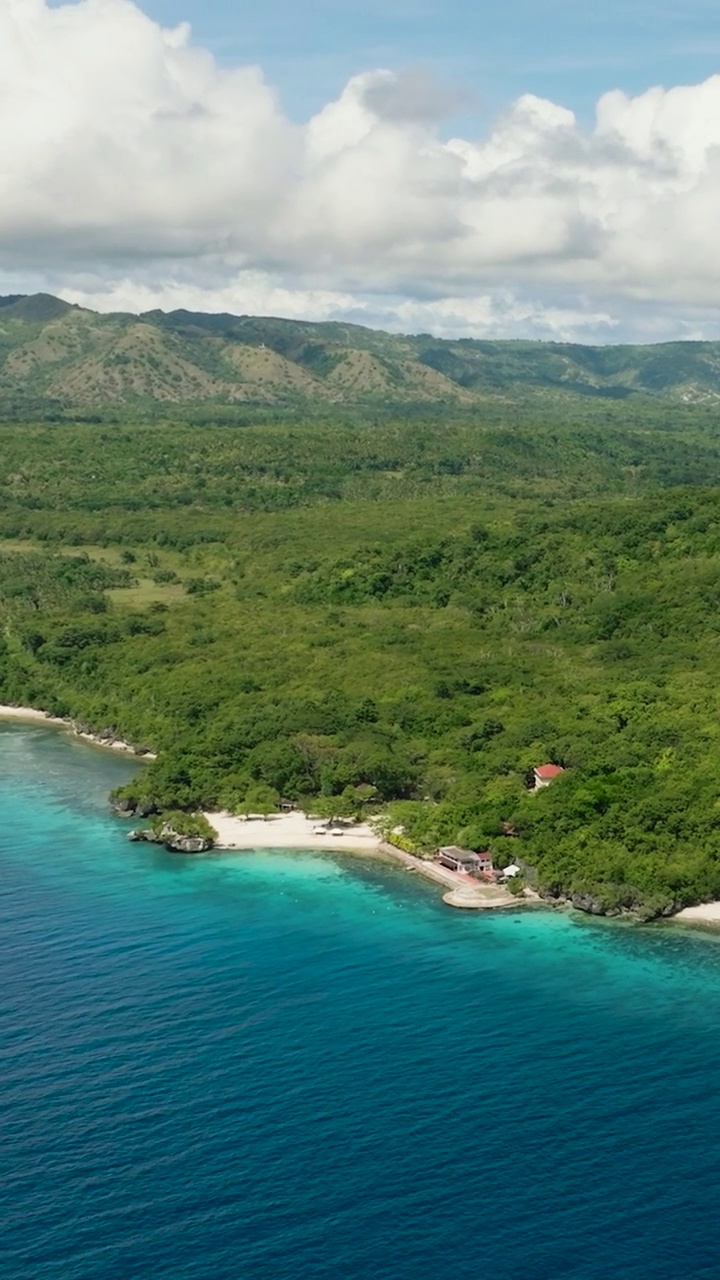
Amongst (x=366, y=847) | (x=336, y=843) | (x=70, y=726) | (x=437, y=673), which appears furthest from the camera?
(x=70, y=726)

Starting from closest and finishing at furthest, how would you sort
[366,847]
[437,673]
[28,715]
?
1. [366,847]
2. [437,673]
3. [28,715]

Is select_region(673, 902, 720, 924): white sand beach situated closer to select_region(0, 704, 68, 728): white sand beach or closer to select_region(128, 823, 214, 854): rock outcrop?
select_region(128, 823, 214, 854): rock outcrop

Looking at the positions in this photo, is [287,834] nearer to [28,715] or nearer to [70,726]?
[70,726]

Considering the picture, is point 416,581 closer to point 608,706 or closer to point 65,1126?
point 608,706

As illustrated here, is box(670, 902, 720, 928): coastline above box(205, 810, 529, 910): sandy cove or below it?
above

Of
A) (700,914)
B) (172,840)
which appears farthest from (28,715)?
(700,914)

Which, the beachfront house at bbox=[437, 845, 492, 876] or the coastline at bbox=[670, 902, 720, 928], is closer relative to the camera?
→ the coastline at bbox=[670, 902, 720, 928]

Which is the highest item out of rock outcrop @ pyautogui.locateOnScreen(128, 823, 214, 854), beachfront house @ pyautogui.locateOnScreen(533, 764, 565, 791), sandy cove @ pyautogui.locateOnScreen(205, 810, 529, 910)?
beachfront house @ pyautogui.locateOnScreen(533, 764, 565, 791)

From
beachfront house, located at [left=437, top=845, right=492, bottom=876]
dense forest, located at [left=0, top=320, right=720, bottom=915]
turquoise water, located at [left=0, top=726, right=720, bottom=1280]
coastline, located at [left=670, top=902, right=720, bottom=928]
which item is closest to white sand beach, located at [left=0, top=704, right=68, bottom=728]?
dense forest, located at [left=0, top=320, right=720, bottom=915]
